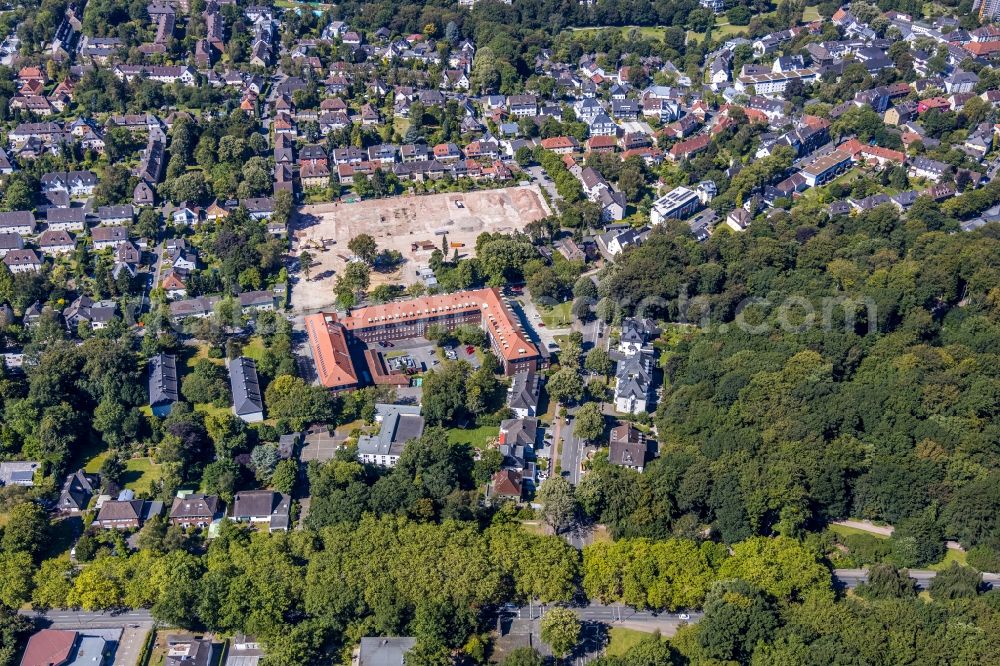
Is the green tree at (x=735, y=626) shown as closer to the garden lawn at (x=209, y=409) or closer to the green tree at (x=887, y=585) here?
the green tree at (x=887, y=585)

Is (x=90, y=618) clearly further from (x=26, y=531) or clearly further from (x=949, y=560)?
(x=949, y=560)

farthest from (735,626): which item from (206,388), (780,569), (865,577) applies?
(206,388)

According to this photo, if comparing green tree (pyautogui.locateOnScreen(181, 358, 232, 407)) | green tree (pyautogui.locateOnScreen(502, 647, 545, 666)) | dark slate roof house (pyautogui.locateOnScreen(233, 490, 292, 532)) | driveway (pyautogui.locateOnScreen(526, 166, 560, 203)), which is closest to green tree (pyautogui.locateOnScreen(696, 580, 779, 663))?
green tree (pyautogui.locateOnScreen(502, 647, 545, 666))

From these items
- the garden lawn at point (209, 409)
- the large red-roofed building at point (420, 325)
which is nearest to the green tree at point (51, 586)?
the garden lawn at point (209, 409)

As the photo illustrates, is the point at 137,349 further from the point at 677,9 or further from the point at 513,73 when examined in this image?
the point at 677,9

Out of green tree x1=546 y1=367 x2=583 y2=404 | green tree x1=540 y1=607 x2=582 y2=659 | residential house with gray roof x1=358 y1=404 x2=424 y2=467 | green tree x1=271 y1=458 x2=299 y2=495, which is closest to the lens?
green tree x1=540 y1=607 x2=582 y2=659

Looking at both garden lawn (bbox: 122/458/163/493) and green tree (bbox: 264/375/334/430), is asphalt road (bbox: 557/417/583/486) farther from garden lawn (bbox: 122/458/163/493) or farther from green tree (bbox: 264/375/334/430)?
garden lawn (bbox: 122/458/163/493)
